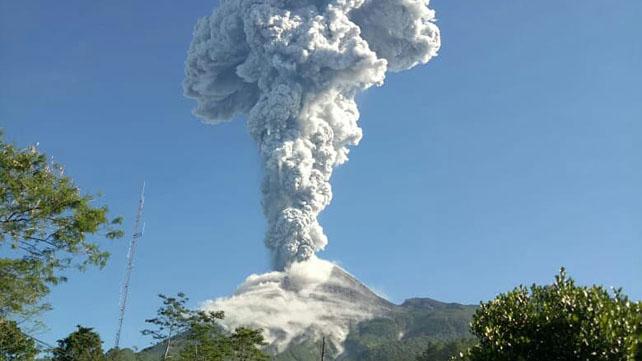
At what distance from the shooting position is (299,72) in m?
140

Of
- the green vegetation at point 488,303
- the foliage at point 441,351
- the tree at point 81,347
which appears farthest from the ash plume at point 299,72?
the green vegetation at point 488,303

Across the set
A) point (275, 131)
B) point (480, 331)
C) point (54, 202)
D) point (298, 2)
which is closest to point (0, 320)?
point (54, 202)

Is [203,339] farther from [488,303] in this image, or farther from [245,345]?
[488,303]

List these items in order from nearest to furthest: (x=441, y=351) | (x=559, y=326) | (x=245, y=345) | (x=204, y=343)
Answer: (x=559, y=326) → (x=204, y=343) → (x=245, y=345) → (x=441, y=351)

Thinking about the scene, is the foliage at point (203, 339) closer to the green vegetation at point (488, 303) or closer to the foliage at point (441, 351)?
the green vegetation at point (488, 303)

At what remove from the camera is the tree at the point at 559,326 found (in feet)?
74.5

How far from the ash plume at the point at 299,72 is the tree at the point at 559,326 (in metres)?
107

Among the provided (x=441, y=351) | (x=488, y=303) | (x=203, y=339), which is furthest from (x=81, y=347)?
(x=441, y=351)

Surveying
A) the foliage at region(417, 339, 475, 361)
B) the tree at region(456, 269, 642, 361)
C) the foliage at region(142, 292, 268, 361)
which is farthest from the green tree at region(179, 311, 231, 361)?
the foliage at region(417, 339, 475, 361)

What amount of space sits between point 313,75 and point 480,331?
116154mm

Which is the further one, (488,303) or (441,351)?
(441,351)

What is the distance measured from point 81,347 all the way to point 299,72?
281ft

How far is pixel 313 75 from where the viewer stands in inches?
5482

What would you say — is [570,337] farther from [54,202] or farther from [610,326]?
[54,202]
